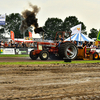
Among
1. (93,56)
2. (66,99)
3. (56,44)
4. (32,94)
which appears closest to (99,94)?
(66,99)

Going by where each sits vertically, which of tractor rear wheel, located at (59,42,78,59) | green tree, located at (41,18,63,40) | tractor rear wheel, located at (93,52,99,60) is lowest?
tractor rear wheel, located at (93,52,99,60)

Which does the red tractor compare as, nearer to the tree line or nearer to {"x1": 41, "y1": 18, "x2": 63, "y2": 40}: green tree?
{"x1": 41, "y1": 18, "x2": 63, "y2": 40}: green tree

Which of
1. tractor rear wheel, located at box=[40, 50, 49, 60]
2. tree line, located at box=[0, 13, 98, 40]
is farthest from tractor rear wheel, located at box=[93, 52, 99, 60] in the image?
tree line, located at box=[0, 13, 98, 40]

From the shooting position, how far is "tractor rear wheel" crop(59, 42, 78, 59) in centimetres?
946

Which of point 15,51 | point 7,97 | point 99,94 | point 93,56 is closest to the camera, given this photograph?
point 7,97

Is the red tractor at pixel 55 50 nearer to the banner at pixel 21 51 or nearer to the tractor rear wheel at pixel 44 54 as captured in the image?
the tractor rear wheel at pixel 44 54

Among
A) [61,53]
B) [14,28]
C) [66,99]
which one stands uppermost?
[14,28]

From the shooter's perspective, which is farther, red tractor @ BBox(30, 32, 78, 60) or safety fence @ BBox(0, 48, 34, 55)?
safety fence @ BBox(0, 48, 34, 55)

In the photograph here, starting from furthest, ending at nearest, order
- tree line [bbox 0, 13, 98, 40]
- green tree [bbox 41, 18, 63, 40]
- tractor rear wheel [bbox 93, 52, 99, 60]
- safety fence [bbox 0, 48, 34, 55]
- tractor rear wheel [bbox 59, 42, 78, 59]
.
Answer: tree line [bbox 0, 13, 98, 40] → green tree [bbox 41, 18, 63, 40] → safety fence [bbox 0, 48, 34, 55] → tractor rear wheel [bbox 93, 52, 99, 60] → tractor rear wheel [bbox 59, 42, 78, 59]

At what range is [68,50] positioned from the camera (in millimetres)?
9680

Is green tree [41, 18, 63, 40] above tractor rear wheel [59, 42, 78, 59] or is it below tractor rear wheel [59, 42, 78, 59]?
above

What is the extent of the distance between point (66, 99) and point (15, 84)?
133 cm

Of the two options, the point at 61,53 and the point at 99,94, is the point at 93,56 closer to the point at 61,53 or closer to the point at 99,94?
the point at 61,53

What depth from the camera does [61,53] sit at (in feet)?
31.3
